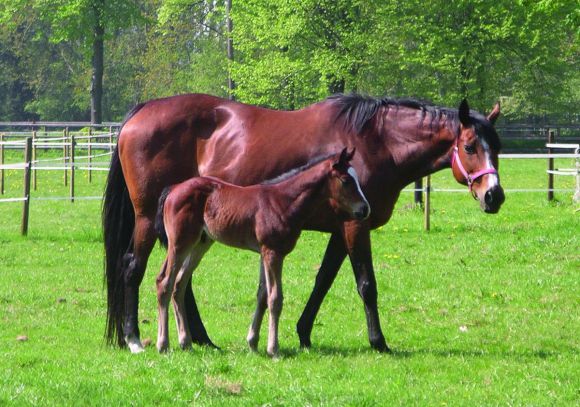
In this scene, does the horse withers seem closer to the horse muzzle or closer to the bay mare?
the bay mare

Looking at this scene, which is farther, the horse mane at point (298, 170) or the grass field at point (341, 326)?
the horse mane at point (298, 170)

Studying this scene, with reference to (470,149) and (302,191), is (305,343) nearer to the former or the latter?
(302,191)

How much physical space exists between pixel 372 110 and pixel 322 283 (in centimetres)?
154

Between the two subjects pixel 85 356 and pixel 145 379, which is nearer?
pixel 145 379

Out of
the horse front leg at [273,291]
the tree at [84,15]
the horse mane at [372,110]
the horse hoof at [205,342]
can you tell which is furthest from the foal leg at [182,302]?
the tree at [84,15]

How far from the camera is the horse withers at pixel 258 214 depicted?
7543 mm

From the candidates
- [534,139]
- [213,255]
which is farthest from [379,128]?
[534,139]

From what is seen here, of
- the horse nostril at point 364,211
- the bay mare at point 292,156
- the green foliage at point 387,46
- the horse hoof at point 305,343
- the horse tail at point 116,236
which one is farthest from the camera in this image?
the green foliage at point 387,46

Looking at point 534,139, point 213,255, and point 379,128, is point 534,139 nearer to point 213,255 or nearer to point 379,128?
point 213,255

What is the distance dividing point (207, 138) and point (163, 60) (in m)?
47.2

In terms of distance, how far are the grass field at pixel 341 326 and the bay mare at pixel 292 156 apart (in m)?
0.51

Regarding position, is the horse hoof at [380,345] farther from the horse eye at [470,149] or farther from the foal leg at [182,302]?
the horse eye at [470,149]

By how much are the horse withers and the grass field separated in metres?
0.43

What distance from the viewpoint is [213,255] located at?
14.5 meters
